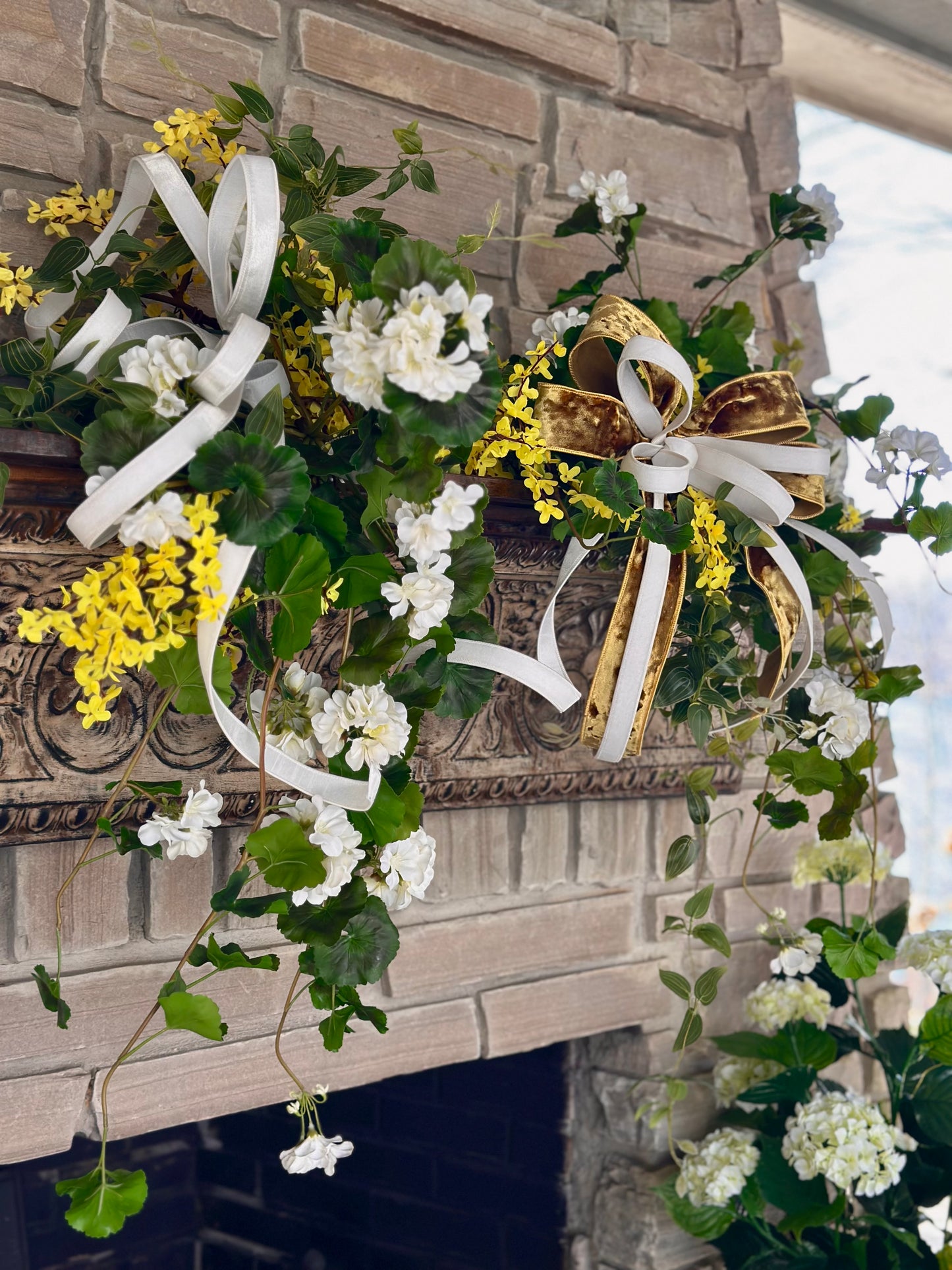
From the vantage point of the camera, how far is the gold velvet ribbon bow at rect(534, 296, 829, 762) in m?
0.89

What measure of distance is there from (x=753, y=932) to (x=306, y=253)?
39.4 inches

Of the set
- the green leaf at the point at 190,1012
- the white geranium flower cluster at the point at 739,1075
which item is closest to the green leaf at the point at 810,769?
the white geranium flower cluster at the point at 739,1075

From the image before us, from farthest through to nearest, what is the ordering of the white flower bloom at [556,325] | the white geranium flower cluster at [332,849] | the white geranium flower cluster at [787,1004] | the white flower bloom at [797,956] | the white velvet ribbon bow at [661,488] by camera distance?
the white geranium flower cluster at [787,1004] → the white flower bloom at [797,956] → the white flower bloom at [556,325] → the white velvet ribbon bow at [661,488] → the white geranium flower cluster at [332,849]

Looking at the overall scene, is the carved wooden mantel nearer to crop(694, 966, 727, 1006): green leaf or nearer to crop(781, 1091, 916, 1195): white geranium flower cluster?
crop(694, 966, 727, 1006): green leaf

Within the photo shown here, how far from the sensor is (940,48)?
6.00 ft

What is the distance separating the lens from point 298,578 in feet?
2.29

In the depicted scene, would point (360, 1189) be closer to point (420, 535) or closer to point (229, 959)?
point (229, 959)

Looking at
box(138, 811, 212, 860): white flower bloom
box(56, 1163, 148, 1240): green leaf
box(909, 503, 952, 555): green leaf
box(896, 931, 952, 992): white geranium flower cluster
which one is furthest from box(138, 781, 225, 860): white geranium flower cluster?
box(896, 931, 952, 992): white geranium flower cluster

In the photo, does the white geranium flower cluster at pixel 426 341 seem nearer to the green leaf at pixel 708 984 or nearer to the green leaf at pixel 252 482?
the green leaf at pixel 252 482

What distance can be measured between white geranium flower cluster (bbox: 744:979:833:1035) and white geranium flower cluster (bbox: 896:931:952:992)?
0.37 feet

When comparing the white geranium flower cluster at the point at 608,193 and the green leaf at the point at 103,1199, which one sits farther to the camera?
the white geranium flower cluster at the point at 608,193

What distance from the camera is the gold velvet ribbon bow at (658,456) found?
0.89m

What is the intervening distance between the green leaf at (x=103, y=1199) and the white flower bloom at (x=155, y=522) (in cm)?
40

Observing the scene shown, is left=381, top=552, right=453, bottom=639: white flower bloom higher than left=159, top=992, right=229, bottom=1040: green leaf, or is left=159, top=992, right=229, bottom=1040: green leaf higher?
left=381, top=552, right=453, bottom=639: white flower bloom
